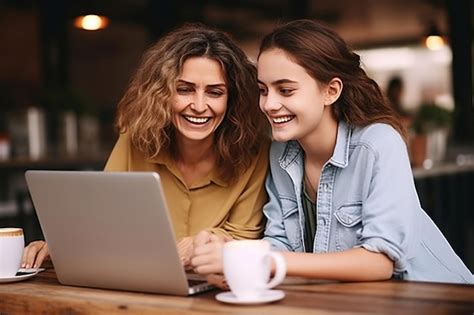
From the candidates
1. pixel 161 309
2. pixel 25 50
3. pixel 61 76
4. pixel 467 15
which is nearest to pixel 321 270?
pixel 161 309

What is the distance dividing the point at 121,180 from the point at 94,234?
157 millimetres

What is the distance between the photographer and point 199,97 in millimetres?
1887

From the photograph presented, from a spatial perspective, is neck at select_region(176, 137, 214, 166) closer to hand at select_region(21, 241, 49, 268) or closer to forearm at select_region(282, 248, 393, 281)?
hand at select_region(21, 241, 49, 268)

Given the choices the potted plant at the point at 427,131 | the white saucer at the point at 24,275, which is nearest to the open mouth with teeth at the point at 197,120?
the white saucer at the point at 24,275

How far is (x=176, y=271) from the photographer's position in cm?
134

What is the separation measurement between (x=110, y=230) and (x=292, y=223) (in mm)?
566

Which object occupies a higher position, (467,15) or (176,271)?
(467,15)

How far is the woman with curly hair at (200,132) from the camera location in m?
1.91

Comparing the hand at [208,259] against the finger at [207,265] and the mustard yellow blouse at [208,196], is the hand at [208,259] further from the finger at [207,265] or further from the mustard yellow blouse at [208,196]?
the mustard yellow blouse at [208,196]

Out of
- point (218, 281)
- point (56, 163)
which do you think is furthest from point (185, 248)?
point (56, 163)

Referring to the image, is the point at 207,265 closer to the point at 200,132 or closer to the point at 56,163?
the point at 200,132

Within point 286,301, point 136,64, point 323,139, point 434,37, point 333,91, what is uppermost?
point 434,37

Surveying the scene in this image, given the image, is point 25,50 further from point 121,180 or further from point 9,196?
point 121,180

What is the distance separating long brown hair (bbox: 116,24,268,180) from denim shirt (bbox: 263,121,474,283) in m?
0.12
